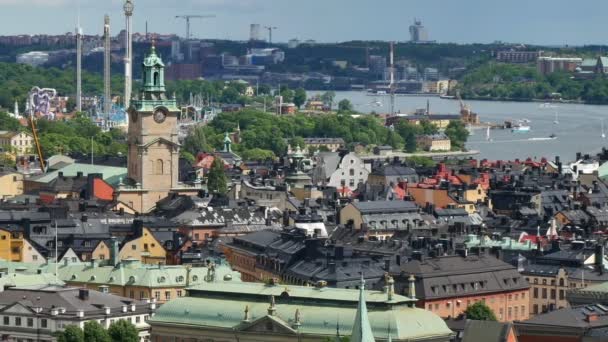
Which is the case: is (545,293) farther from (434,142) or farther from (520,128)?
(520,128)

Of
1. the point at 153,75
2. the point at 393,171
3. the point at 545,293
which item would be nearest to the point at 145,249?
the point at 545,293

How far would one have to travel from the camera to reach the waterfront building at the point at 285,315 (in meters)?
41.2

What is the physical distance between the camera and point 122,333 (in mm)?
43875

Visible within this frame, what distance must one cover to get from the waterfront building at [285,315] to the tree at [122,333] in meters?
0.38

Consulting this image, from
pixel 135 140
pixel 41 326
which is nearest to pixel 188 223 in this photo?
pixel 135 140

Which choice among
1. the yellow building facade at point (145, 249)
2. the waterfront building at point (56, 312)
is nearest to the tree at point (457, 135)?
the yellow building facade at point (145, 249)

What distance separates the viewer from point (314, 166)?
301ft

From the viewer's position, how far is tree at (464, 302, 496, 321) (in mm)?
49000

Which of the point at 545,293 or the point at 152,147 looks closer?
the point at 545,293

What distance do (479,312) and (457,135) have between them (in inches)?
3538

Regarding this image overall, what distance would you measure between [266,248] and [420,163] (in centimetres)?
5210

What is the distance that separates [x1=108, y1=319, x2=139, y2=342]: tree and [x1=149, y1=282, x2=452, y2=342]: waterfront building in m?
0.38

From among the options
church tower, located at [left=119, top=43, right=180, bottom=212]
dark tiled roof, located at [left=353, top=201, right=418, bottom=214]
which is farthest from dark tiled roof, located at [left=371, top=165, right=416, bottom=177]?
dark tiled roof, located at [left=353, top=201, right=418, bottom=214]

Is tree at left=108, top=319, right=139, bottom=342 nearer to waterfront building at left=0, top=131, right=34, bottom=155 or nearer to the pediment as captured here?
the pediment
